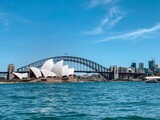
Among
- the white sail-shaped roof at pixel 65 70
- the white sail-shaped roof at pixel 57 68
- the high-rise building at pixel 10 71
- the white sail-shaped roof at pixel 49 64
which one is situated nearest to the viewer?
the white sail-shaped roof at pixel 49 64

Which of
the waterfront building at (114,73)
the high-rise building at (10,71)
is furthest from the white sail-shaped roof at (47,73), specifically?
the waterfront building at (114,73)

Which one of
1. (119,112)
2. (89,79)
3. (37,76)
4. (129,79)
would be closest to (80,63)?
(89,79)

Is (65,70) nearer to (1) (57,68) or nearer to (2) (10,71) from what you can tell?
(1) (57,68)

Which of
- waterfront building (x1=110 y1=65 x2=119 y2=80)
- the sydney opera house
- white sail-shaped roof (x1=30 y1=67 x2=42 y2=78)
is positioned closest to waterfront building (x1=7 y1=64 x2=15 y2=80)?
the sydney opera house

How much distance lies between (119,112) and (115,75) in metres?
169

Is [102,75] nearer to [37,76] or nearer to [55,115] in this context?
[37,76]

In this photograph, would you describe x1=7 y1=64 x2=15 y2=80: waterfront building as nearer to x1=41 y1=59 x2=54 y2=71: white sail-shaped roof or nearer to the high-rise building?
the high-rise building

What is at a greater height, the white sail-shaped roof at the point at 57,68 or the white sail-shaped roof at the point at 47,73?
the white sail-shaped roof at the point at 57,68

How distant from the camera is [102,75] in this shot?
198 metres

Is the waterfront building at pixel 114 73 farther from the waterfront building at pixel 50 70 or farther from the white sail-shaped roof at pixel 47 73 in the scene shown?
the white sail-shaped roof at pixel 47 73

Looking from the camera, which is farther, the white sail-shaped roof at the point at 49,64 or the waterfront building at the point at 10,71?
the waterfront building at the point at 10,71

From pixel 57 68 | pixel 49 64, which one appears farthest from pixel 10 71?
pixel 49 64

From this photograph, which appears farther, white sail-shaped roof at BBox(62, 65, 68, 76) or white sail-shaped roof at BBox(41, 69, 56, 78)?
white sail-shaped roof at BBox(62, 65, 68, 76)

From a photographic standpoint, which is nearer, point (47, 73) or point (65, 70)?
point (47, 73)
